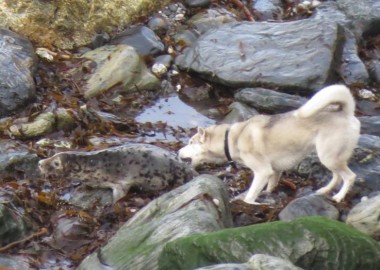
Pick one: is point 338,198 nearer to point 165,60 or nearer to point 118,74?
point 118,74

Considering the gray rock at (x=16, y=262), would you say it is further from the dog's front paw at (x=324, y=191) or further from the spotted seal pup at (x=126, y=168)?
the dog's front paw at (x=324, y=191)

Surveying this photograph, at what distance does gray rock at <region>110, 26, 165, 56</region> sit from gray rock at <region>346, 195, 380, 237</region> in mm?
6048

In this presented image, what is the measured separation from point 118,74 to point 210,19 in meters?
2.44

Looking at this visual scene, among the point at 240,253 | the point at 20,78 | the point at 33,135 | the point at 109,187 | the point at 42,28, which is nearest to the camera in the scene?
the point at 240,253

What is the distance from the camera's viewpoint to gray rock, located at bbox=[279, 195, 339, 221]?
952 centimetres

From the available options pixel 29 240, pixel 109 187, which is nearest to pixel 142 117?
pixel 109 187

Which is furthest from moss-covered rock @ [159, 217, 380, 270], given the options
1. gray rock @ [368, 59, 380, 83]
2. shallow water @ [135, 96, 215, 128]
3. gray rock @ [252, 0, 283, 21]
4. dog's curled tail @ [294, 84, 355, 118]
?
gray rock @ [252, 0, 283, 21]

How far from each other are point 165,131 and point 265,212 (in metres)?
3.26

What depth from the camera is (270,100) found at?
13.0 metres

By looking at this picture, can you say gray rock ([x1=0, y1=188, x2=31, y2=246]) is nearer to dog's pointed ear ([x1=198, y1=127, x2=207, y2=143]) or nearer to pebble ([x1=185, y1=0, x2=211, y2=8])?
dog's pointed ear ([x1=198, y1=127, x2=207, y2=143])

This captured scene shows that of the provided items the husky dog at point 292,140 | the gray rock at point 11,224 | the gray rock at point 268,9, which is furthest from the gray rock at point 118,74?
the gray rock at point 11,224

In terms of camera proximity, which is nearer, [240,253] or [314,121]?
[240,253]

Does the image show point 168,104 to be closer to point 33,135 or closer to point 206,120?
point 206,120

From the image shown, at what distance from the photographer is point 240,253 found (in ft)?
25.2
